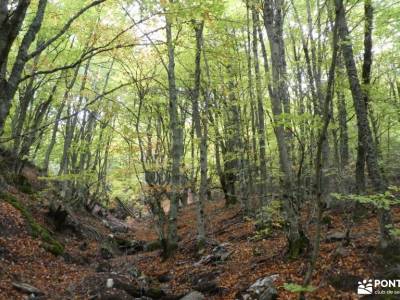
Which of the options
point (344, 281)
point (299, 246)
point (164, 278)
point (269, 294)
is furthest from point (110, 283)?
point (344, 281)

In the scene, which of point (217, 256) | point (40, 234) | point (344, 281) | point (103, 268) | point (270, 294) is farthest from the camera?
point (40, 234)

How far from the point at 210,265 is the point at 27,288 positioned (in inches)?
185

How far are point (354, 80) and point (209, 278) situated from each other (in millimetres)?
5928

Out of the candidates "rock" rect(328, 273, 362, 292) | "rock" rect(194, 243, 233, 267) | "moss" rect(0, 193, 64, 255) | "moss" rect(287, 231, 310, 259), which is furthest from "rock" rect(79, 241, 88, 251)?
"rock" rect(328, 273, 362, 292)

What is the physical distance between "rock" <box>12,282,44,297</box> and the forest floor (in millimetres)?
122

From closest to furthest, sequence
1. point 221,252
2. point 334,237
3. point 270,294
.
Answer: point 270,294
point 334,237
point 221,252

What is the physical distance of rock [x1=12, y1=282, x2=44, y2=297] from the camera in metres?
7.75

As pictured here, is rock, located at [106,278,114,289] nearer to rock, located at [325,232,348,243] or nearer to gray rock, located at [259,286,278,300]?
gray rock, located at [259,286,278,300]

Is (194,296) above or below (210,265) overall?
below

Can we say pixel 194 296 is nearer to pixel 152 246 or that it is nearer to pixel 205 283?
pixel 205 283

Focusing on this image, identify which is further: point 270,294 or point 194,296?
point 194,296

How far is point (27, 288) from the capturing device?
7.86m

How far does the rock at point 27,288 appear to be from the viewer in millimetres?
7746

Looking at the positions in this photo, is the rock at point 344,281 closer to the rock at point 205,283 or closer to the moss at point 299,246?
the moss at point 299,246
